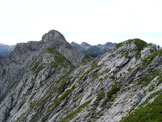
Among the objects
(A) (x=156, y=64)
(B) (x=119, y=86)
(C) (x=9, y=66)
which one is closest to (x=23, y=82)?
(C) (x=9, y=66)

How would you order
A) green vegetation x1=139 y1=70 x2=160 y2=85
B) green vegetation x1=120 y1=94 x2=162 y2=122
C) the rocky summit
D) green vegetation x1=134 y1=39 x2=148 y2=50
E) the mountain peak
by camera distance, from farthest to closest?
the mountain peak, green vegetation x1=134 y1=39 x2=148 y2=50, green vegetation x1=139 y1=70 x2=160 y2=85, the rocky summit, green vegetation x1=120 y1=94 x2=162 y2=122

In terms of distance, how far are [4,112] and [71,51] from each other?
316 ft

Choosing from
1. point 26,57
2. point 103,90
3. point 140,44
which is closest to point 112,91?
point 103,90

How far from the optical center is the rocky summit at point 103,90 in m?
26.9

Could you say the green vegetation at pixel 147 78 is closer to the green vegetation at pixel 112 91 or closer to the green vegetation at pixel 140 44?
the green vegetation at pixel 112 91

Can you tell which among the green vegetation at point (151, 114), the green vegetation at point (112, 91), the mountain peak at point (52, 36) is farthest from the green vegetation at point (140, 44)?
the mountain peak at point (52, 36)

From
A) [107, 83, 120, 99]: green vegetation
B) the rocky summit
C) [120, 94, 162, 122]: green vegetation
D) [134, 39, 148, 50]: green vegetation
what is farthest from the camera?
[134, 39, 148, 50]: green vegetation

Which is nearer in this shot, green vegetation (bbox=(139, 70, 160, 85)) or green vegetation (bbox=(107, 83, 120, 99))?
green vegetation (bbox=(139, 70, 160, 85))

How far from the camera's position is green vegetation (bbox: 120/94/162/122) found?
19.4 metres

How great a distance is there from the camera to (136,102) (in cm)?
2702

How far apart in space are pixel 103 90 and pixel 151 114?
2296 centimetres

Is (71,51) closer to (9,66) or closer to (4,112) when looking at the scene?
(9,66)

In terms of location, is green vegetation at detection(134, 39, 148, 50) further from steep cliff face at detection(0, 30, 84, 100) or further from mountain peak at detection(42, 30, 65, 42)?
mountain peak at detection(42, 30, 65, 42)

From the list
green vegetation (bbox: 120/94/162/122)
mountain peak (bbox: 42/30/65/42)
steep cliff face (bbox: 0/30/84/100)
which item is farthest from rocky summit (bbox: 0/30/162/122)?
mountain peak (bbox: 42/30/65/42)
